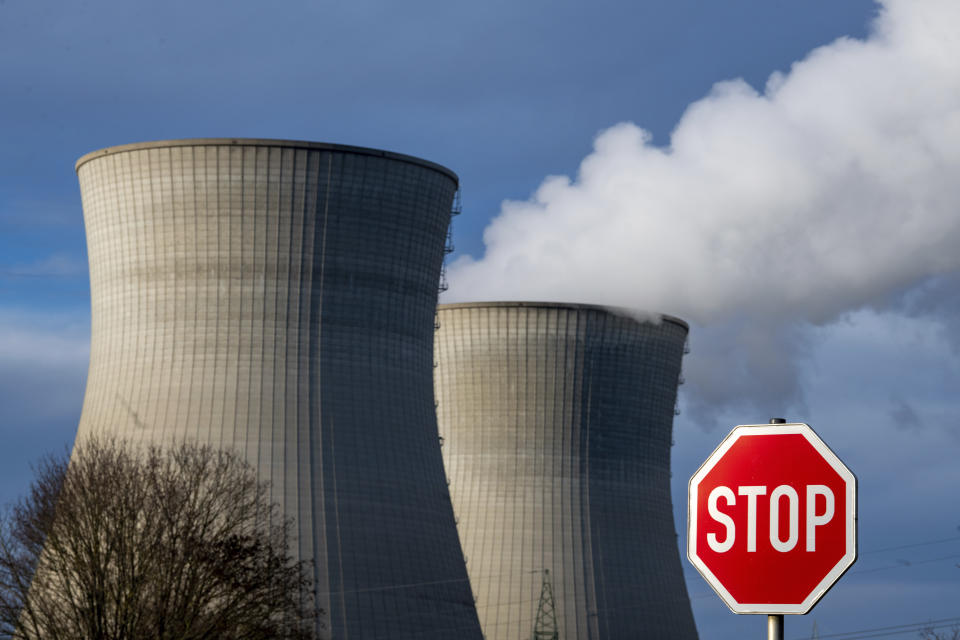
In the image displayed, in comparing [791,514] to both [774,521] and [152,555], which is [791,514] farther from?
[152,555]

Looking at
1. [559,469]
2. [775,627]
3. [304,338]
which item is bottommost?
[775,627]

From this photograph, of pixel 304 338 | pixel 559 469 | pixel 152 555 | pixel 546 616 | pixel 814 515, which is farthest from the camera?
pixel 559 469

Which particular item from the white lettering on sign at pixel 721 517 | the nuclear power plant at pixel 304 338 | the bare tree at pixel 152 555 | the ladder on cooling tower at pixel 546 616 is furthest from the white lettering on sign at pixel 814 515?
the ladder on cooling tower at pixel 546 616

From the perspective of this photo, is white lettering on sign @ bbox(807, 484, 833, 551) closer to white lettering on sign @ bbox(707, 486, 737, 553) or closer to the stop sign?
the stop sign

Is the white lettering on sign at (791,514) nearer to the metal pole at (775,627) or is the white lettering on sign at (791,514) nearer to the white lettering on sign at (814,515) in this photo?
the white lettering on sign at (814,515)

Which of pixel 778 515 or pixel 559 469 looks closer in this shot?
pixel 778 515

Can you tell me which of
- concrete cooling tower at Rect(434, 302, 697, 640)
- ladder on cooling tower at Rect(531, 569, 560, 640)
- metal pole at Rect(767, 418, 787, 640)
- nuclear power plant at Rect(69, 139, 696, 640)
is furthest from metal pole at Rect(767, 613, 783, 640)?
ladder on cooling tower at Rect(531, 569, 560, 640)

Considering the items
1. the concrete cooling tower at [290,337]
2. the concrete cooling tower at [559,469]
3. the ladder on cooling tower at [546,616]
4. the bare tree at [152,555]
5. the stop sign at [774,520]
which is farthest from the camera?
the concrete cooling tower at [559,469]

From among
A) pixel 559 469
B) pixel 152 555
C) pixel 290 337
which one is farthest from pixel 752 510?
pixel 559 469
